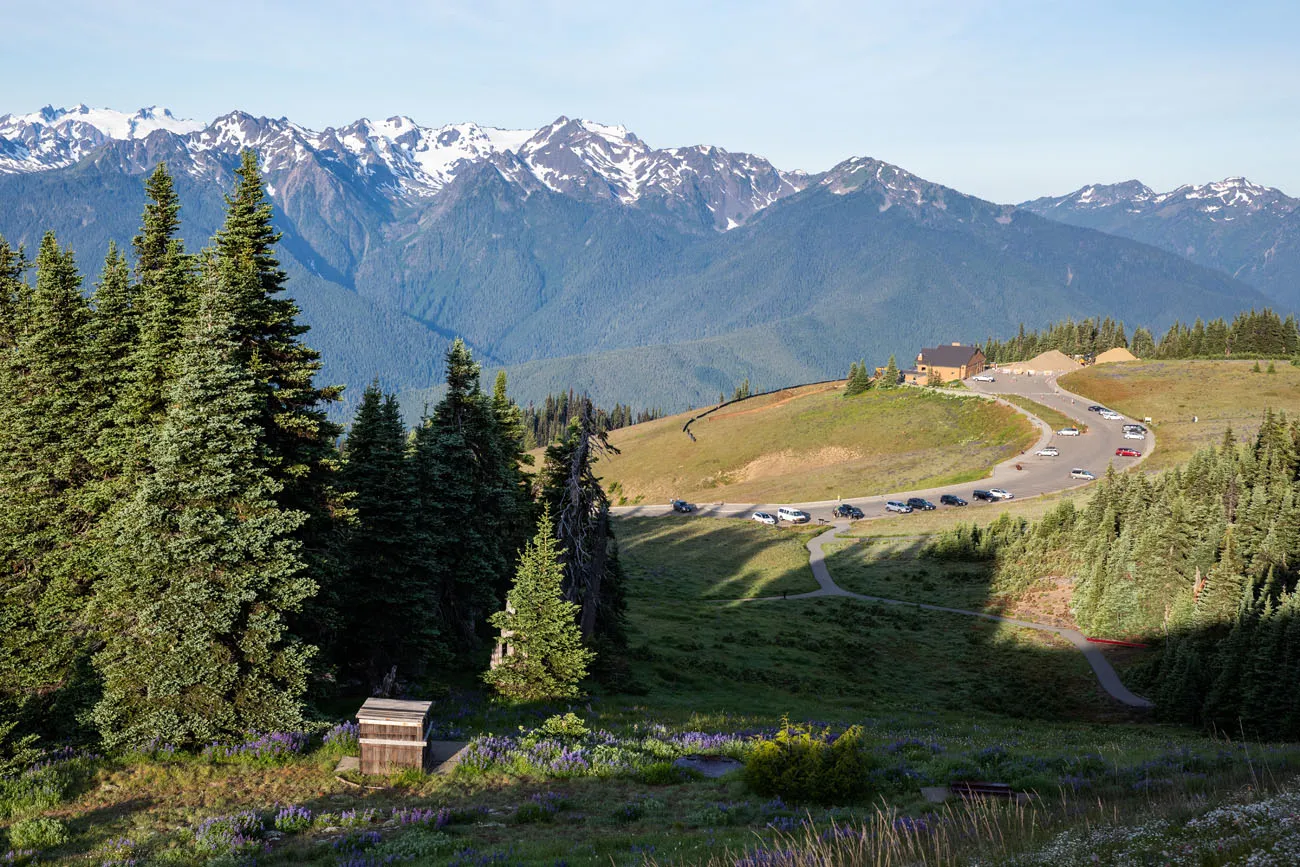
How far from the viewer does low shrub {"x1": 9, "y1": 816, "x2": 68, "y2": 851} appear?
12305 mm

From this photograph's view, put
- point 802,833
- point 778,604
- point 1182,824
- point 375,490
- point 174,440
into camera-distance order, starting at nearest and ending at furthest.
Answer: point 1182,824, point 802,833, point 174,440, point 375,490, point 778,604

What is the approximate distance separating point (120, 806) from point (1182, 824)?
16014 millimetres

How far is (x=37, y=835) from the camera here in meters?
12.4

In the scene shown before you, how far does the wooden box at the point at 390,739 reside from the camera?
16.0m

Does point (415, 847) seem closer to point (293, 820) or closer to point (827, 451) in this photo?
point (293, 820)

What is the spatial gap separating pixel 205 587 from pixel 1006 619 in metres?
47.6

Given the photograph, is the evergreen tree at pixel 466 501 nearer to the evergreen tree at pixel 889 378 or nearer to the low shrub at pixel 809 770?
the low shrub at pixel 809 770

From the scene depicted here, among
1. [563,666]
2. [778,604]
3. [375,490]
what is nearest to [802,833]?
[563,666]

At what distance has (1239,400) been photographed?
114188 mm

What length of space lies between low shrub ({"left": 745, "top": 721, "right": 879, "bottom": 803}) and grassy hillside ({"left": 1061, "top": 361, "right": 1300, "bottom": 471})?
87445 millimetres

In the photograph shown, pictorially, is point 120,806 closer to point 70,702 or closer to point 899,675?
point 70,702

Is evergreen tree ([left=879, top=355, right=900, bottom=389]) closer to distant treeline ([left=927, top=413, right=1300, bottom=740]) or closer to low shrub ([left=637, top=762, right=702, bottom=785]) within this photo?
distant treeline ([left=927, top=413, right=1300, bottom=740])

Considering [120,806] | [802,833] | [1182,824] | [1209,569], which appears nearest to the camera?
[1182,824]

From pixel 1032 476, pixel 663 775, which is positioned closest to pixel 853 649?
pixel 663 775
